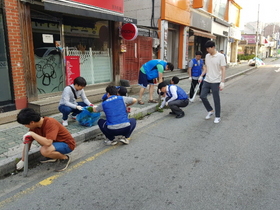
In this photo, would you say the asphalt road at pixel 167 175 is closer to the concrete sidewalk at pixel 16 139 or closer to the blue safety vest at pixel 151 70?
the concrete sidewalk at pixel 16 139

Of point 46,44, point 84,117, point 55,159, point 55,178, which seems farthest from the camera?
point 46,44

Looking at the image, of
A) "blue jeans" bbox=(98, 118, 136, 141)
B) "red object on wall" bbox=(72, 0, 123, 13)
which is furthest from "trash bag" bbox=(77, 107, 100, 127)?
"red object on wall" bbox=(72, 0, 123, 13)

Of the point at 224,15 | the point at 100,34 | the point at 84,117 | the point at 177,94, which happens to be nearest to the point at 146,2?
the point at 100,34

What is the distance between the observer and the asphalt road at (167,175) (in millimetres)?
2789

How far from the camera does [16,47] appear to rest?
5891 mm

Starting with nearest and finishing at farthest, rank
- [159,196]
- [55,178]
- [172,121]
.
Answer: [159,196] < [55,178] < [172,121]

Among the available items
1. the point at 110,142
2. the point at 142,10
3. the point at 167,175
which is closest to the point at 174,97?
the point at 110,142

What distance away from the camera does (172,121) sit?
6.18 metres

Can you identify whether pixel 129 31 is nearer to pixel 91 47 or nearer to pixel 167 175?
pixel 91 47

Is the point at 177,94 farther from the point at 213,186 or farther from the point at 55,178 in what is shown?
the point at 55,178

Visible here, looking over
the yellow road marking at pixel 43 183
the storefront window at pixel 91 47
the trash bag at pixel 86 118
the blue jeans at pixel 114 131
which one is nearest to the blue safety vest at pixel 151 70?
the storefront window at pixel 91 47

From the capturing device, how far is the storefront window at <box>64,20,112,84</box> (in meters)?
7.88

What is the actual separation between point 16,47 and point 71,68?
203 cm

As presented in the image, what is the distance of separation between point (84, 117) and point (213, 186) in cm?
324
